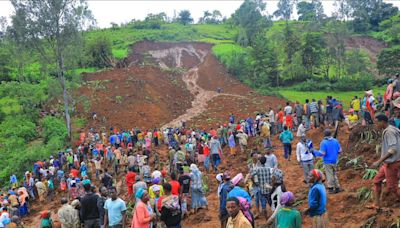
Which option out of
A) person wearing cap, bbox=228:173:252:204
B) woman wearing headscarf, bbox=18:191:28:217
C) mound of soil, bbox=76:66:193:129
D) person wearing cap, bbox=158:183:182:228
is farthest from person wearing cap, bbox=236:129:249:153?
mound of soil, bbox=76:66:193:129

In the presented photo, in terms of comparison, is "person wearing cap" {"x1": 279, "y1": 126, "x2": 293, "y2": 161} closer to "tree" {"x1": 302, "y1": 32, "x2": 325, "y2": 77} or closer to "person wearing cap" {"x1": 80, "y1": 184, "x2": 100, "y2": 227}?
"person wearing cap" {"x1": 80, "y1": 184, "x2": 100, "y2": 227}

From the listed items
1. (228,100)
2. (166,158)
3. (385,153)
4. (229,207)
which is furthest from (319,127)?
(228,100)

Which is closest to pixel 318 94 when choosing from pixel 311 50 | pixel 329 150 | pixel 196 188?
pixel 311 50

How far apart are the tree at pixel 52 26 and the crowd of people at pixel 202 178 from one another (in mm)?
7228

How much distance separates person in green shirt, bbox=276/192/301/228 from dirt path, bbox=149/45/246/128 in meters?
22.6

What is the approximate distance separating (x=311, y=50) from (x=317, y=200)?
38.4m

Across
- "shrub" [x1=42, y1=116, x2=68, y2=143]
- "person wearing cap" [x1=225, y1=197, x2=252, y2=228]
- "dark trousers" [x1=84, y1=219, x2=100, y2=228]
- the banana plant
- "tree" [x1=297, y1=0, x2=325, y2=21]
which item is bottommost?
"shrub" [x1=42, y1=116, x2=68, y2=143]

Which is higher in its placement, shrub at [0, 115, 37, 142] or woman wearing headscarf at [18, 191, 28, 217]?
shrub at [0, 115, 37, 142]

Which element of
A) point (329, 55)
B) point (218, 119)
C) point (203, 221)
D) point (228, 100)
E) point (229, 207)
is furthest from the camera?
point (329, 55)

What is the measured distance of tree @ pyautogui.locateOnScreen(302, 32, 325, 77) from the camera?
1630 inches

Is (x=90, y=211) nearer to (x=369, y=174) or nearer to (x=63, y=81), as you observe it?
(x=369, y=174)

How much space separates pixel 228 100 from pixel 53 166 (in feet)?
68.8

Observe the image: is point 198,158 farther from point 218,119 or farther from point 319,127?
point 218,119

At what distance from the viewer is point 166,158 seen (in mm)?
17516
